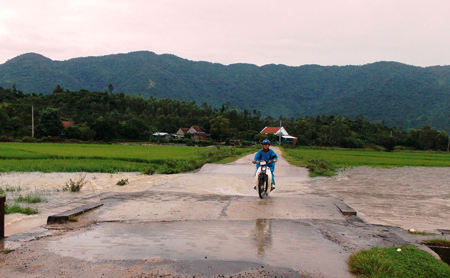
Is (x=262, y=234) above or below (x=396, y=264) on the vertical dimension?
below

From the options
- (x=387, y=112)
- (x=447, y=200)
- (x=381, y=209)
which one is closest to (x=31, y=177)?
(x=381, y=209)

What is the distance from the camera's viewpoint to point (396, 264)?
13.0 feet

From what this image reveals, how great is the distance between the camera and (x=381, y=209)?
8.66 m

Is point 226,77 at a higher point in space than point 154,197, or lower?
higher

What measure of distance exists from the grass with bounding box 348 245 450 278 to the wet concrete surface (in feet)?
0.69

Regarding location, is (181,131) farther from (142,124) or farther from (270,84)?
(270,84)

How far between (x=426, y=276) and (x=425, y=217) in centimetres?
475

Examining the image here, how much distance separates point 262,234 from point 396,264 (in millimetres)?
2103

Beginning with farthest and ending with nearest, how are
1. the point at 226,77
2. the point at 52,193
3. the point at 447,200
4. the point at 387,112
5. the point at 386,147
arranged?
the point at 226,77 < the point at 387,112 < the point at 386,147 < the point at 447,200 < the point at 52,193

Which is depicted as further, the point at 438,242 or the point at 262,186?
the point at 262,186

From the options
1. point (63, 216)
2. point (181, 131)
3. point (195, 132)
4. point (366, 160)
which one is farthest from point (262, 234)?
point (181, 131)

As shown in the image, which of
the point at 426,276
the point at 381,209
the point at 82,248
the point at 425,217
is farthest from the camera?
the point at 381,209

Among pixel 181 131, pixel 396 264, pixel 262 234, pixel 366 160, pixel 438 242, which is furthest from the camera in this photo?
pixel 181 131

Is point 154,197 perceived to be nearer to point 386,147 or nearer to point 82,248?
point 82,248
